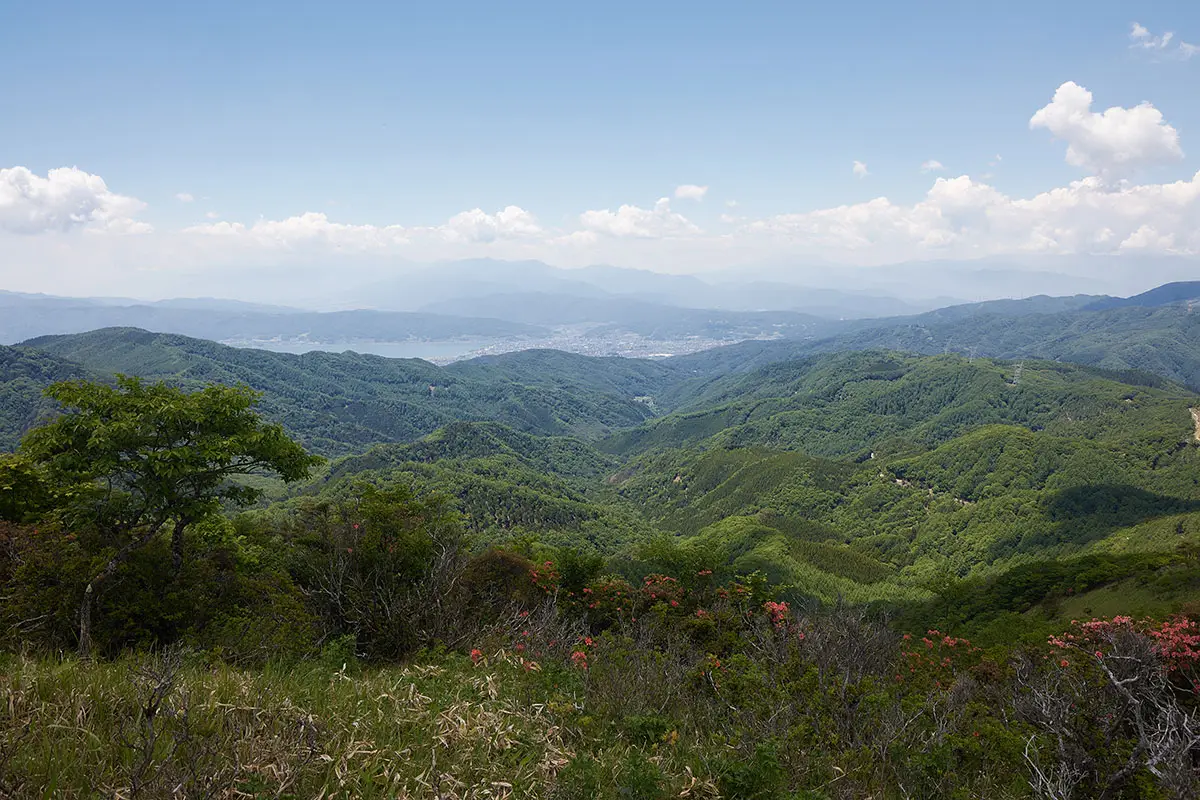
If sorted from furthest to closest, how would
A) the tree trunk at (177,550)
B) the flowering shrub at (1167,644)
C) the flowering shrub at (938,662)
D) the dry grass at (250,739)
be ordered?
1. the flowering shrub at (938,662)
2. the tree trunk at (177,550)
3. the flowering shrub at (1167,644)
4. the dry grass at (250,739)

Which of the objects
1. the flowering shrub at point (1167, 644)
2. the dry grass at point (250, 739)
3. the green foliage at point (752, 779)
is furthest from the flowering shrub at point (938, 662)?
the dry grass at point (250, 739)

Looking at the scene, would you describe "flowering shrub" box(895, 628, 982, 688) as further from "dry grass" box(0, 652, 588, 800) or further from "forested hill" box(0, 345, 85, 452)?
"forested hill" box(0, 345, 85, 452)

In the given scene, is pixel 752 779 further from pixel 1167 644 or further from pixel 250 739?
pixel 1167 644

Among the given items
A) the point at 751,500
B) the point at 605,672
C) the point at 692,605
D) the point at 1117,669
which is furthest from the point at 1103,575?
the point at 751,500

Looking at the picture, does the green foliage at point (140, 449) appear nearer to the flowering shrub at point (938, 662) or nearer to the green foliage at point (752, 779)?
the green foliage at point (752, 779)

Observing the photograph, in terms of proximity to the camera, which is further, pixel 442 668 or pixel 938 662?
pixel 938 662

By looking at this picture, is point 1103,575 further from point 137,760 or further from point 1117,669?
point 137,760

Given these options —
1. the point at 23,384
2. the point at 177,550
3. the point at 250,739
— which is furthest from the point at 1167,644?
the point at 23,384

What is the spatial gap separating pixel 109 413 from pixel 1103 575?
182 feet

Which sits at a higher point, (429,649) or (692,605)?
(429,649)

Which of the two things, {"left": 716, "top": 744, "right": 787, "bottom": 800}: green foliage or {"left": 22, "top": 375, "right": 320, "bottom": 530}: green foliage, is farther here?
{"left": 22, "top": 375, "right": 320, "bottom": 530}: green foliage

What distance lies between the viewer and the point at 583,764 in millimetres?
4105

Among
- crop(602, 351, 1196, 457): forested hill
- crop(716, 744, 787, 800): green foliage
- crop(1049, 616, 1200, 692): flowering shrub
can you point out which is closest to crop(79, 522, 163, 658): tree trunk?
crop(716, 744, 787, 800): green foliage

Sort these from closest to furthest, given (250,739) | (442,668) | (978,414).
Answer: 1. (250,739)
2. (442,668)
3. (978,414)
